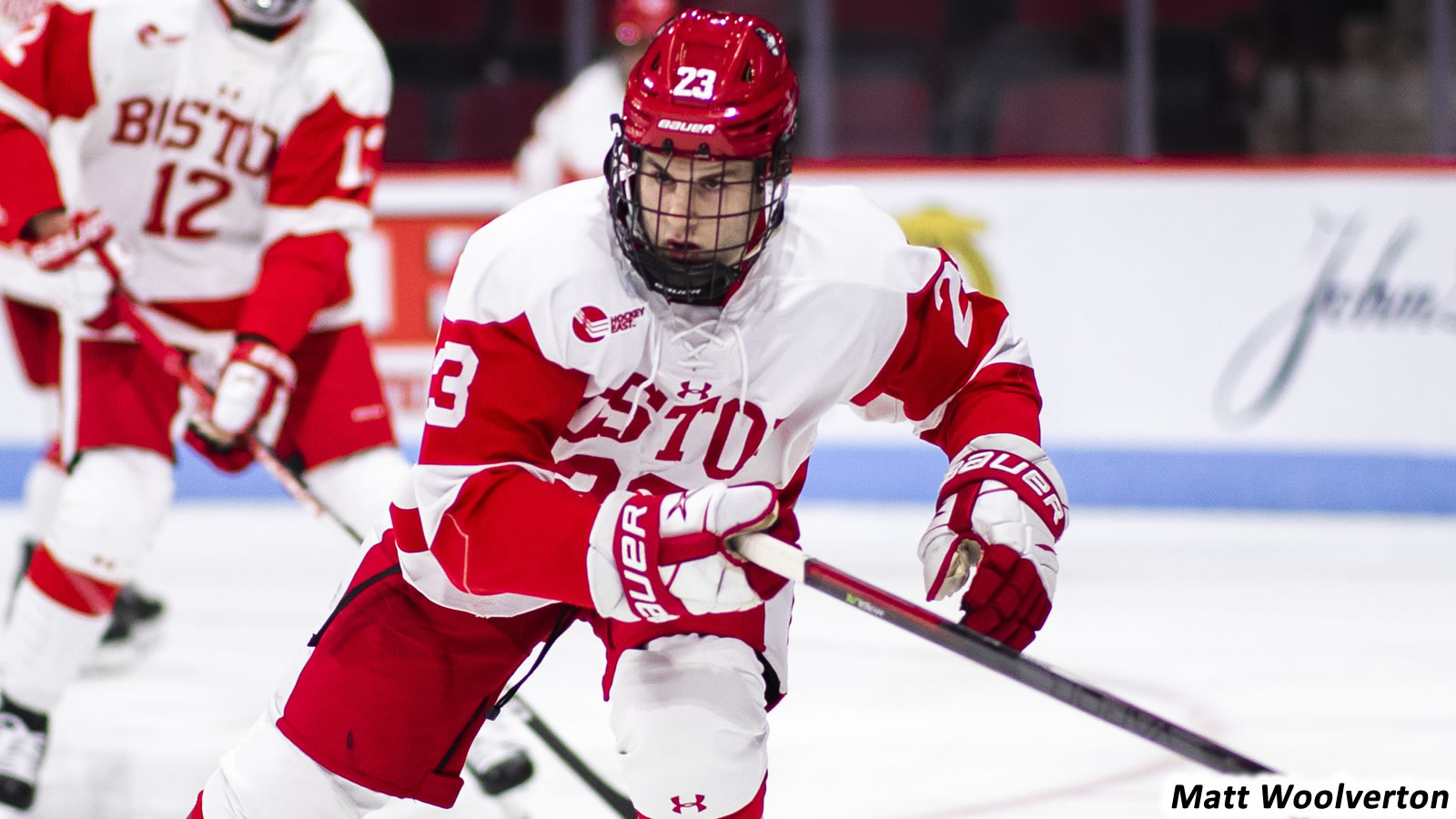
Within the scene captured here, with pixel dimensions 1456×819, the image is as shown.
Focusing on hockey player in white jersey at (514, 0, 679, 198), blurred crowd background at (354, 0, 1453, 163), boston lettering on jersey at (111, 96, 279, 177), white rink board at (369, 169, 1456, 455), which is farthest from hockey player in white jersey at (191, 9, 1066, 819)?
blurred crowd background at (354, 0, 1453, 163)

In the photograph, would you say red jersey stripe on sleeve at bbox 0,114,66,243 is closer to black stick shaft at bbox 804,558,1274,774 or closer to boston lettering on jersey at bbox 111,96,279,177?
boston lettering on jersey at bbox 111,96,279,177

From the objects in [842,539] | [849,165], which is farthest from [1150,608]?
[849,165]

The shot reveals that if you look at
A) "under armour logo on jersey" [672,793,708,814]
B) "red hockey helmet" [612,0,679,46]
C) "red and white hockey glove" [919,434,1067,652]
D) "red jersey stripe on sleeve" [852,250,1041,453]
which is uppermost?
"red hockey helmet" [612,0,679,46]

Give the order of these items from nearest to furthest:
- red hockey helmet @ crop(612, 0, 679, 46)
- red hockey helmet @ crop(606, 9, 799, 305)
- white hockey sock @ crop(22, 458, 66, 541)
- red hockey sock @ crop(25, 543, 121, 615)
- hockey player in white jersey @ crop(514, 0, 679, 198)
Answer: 1. red hockey helmet @ crop(606, 9, 799, 305)
2. red hockey sock @ crop(25, 543, 121, 615)
3. white hockey sock @ crop(22, 458, 66, 541)
4. red hockey helmet @ crop(612, 0, 679, 46)
5. hockey player in white jersey @ crop(514, 0, 679, 198)

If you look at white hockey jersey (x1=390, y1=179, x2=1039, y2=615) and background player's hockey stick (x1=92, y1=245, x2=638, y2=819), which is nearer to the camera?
white hockey jersey (x1=390, y1=179, x2=1039, y2=615)

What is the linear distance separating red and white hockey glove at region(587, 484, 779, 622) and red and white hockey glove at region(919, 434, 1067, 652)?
23cm

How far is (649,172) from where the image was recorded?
1.70m

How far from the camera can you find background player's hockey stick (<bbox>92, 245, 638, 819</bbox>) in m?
2.40

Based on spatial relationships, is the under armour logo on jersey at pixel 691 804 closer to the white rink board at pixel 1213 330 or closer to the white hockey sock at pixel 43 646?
the white hockey sock at pixel 43 646

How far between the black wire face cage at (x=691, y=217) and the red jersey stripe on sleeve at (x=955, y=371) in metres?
0.20

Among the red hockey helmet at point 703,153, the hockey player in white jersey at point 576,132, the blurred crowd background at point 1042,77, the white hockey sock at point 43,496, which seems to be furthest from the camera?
the blurred crowd background at point 1042,77
